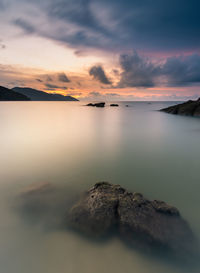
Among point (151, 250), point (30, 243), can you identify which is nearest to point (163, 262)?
point (151, 250)

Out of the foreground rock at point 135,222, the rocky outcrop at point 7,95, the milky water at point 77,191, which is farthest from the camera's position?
the rocky outcrop at point 7,95

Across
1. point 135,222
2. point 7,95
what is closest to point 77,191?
point 135,222

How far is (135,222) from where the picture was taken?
3.77m

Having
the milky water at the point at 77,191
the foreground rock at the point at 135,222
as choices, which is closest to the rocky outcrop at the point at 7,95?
the milky water at the point at 77,191

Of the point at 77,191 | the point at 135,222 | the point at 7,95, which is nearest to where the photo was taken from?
the point at 135,222

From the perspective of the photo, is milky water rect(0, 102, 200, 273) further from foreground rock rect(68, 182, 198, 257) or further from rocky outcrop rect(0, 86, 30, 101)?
rocky outcrop rect(0, 86, 30, 101)

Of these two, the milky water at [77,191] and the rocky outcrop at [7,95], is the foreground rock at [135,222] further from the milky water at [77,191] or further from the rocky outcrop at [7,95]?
the rocky outcrop at [7,95]

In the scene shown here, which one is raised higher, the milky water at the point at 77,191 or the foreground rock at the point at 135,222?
the foreground rock at the point at 135,222

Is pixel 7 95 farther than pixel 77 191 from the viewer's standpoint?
Yes

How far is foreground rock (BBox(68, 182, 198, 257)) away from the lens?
346 centimetres

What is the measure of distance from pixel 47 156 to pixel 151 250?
27.0 ft

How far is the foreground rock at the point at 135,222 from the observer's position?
3457 mm

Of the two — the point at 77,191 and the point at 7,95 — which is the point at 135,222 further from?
Answer: the point at 7,95

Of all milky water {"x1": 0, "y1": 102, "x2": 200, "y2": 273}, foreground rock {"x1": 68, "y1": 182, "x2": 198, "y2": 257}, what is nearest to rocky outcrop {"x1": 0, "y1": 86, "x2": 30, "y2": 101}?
milky water {"x1": 0, "y1": 102, "x2": 200, "y2": 273}
